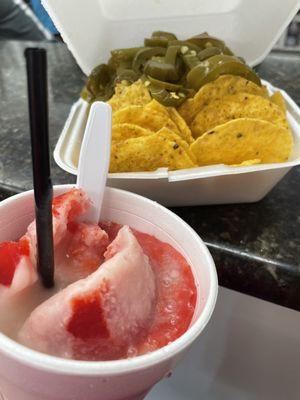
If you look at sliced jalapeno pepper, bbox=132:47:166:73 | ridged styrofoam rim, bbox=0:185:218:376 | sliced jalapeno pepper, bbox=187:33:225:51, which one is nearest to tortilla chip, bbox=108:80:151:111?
sliced jalapeno pepper, bbox=132:47:166:73

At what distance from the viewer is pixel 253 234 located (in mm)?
768

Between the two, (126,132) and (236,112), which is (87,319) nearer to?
(126,132)

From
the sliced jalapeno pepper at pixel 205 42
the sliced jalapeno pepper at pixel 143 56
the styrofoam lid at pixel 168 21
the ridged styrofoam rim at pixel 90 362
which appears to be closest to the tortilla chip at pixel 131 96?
the sliced jalapeno pepper at pixel 143 56

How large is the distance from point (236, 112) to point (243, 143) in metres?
0.09

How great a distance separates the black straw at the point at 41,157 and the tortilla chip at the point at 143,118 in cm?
34

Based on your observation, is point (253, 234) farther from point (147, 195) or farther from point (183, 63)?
point (183, 63)

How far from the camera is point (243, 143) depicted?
76 cm

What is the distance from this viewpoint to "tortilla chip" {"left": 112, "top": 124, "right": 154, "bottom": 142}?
0.76 meters

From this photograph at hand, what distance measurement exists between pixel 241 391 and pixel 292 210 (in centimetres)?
43

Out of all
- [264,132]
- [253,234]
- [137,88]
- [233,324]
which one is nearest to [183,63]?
[137,88]

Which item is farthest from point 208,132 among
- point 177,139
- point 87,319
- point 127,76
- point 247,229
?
point 87,319

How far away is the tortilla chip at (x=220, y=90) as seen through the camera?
0.85 meters

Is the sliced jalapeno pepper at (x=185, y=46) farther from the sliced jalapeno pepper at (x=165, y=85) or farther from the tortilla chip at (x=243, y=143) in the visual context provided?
the tortilla chip at (x=243, y=143)

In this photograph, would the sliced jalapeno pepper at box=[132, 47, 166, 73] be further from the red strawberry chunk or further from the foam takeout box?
the red strawberry chunk
